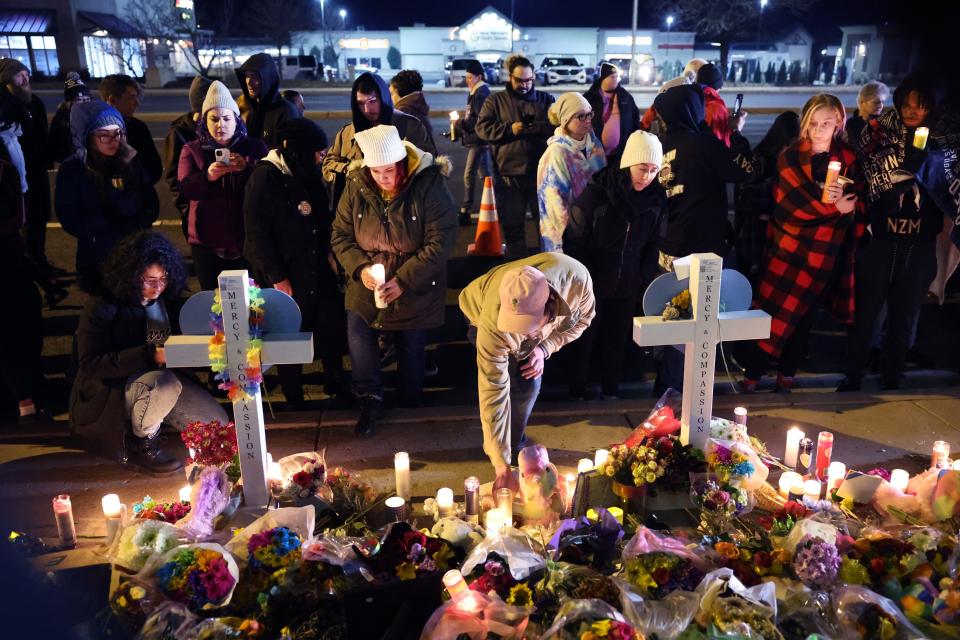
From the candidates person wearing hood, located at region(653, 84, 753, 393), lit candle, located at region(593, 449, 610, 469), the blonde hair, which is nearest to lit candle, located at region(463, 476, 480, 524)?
lit candle, located at region(593, 449, 610, 469)

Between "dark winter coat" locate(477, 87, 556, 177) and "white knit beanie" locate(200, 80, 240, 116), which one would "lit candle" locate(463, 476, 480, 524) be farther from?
"dark winter coat" locate(477, 87, 556, 177)

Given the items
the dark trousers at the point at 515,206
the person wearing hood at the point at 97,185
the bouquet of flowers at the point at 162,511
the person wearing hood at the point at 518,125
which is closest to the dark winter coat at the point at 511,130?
the person wearing hood at the point at 518,125

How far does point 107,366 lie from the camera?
12.6ft

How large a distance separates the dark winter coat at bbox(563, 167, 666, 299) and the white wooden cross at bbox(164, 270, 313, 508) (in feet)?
5.98

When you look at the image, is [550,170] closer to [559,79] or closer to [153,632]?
[153,632]

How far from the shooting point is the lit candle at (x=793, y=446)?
3.91 meters

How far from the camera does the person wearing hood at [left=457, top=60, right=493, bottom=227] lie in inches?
327

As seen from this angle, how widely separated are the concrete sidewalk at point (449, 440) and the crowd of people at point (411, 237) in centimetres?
17

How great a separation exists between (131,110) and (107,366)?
3053 mm

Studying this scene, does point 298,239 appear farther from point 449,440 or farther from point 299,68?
point 299,68

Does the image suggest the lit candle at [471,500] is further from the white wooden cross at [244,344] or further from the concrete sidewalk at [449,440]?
the white wooden cross at [244,344]

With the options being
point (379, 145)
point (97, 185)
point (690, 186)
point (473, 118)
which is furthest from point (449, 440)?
point (473, 118)

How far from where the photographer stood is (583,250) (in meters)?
4.61

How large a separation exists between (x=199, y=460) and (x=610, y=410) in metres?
2.29
